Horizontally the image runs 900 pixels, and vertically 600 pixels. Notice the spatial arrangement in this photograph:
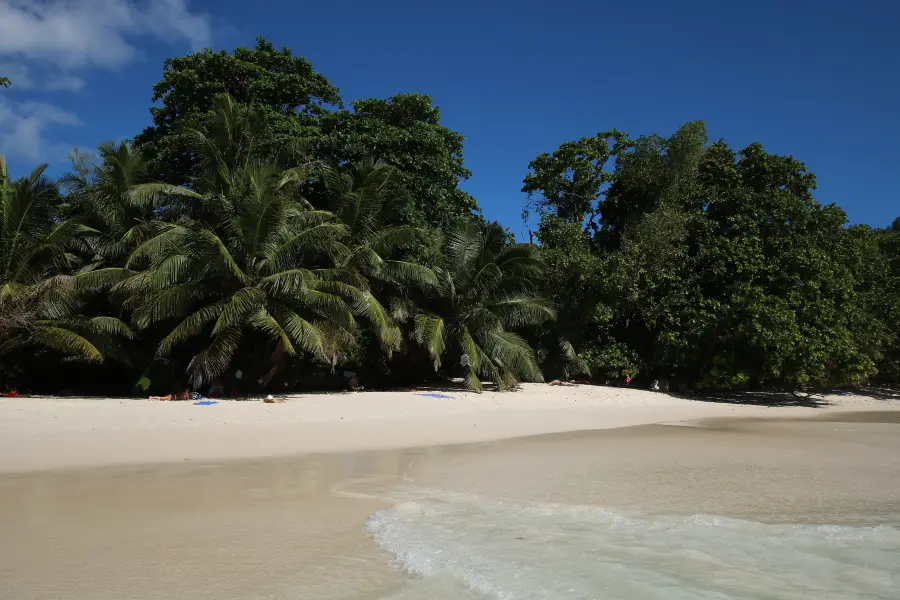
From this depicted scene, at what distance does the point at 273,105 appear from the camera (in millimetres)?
23094

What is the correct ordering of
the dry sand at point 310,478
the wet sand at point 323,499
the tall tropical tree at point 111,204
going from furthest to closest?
the tall tropical tree at point 111,204 → the dry sand at point 310,478 → the wet sand at point 323,499

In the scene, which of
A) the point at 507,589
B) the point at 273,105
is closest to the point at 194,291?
the point at 273,105

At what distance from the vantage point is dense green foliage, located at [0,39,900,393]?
49.7ft

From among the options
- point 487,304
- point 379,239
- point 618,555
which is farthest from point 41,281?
point 618,555

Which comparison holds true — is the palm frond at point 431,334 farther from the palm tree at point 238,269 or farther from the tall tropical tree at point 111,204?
the tall tropical tree at point 111,204

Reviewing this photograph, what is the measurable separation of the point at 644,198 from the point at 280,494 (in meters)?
20.4

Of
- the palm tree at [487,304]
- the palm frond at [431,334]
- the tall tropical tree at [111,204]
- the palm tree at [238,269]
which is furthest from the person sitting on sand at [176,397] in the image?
the palm tree at [487,304]

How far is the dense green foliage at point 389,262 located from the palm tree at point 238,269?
0.05 metres

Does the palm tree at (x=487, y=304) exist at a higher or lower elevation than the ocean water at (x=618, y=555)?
higher

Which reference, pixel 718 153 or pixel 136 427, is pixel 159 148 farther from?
pixel 718 153

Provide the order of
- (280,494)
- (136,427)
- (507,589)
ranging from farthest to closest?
(136,427) < (280,494) < (507,589)

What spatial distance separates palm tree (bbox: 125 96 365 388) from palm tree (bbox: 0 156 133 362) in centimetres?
135

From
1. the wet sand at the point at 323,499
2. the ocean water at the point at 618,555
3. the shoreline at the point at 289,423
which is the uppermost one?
the shoreline at the point at 289,423

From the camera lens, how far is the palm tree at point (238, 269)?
47.6 feet
